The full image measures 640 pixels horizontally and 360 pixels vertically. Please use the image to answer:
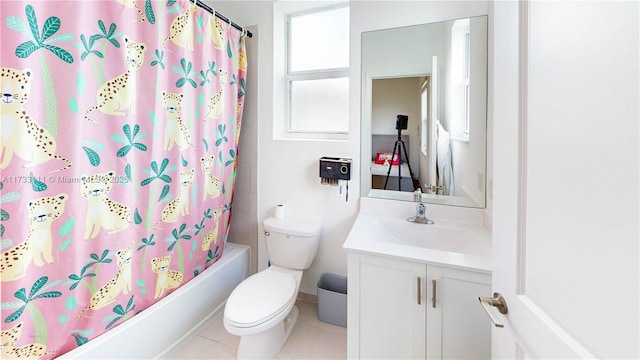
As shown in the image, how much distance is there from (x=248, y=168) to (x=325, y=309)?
3.81ft

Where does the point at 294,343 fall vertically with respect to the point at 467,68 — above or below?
below

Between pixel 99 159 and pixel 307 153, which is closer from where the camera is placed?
pixel 99 159

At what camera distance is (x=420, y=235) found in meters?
1.56

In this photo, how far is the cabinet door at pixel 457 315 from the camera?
1.13m

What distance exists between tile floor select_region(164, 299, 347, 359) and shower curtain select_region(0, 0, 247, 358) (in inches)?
14.2

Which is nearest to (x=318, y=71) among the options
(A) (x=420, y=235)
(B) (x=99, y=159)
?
(A) (x=420, y=235)

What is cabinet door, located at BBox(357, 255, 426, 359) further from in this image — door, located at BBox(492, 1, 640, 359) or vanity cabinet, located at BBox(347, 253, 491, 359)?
door, located at BBox(492, 1, 640, 359)

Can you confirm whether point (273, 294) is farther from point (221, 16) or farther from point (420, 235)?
point (221, 16)

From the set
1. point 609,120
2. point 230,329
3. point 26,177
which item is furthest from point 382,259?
point 26,177

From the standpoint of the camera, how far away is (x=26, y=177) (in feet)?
3.19

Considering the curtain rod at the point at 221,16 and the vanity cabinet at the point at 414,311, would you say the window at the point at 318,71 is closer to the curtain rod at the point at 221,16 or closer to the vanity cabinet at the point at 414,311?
the curtain rod at the point at 221,16

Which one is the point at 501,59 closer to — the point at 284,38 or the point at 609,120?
the point at 609,120

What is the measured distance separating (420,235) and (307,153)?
3.00 feet

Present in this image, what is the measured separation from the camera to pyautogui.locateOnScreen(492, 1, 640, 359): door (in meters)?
0.38
